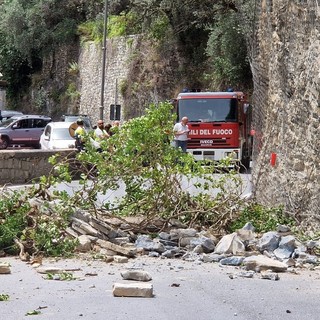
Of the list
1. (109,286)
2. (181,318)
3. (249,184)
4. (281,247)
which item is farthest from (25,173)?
(181,318)

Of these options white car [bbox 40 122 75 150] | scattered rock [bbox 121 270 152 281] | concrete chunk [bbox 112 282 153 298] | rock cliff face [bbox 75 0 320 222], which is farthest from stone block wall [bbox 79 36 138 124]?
concrete chunk [bbox 112 282 153 298]

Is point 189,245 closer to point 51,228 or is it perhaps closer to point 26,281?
point 51,228

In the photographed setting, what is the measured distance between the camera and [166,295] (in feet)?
32.9

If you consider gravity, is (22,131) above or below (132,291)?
above

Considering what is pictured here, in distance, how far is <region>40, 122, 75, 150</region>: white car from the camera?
119 ft

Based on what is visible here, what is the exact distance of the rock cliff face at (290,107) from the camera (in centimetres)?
1420

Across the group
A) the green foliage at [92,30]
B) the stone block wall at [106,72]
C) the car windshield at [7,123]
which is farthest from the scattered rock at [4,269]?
the green foliage at [92,30]

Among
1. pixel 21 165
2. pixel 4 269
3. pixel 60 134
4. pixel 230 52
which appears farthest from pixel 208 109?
pixel 4 269

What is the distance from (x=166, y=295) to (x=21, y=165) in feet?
49.2

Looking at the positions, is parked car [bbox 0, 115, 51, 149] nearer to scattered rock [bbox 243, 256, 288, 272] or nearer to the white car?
the white car

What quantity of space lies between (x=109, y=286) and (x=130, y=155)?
4260mm

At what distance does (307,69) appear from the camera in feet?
47.6

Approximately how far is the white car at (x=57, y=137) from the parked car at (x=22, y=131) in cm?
733

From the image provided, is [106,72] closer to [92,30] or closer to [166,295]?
[92,30]
